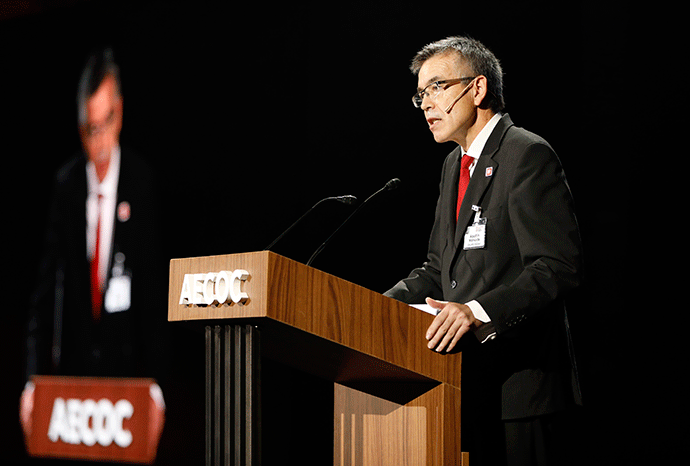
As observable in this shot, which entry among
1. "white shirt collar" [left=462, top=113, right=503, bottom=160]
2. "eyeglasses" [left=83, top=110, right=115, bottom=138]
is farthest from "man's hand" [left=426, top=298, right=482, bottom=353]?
"eyeglasses" [left=83, top=110, right=115, bottom=138]

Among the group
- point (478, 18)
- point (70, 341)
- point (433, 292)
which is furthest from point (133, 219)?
point (433, 292)

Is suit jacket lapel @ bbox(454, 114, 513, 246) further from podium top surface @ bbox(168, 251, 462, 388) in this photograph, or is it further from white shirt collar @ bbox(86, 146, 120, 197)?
white shirt collar @ bbox(86, 146, 120, 197)

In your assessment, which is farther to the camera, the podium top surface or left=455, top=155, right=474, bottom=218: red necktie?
left=455, top=155, right=474, bottom=218: red necktie

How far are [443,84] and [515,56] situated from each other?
1.04 m

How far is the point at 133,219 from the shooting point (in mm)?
4590

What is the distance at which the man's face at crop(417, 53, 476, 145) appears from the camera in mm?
2178

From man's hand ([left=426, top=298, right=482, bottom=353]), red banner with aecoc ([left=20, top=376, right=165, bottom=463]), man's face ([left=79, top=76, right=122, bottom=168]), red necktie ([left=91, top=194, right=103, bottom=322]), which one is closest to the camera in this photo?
man's hand ([left=426, top=298, right=482, bottom=353])

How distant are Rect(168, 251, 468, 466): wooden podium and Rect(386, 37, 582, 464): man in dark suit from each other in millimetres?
110

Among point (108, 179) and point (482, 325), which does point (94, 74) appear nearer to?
point (108, 179)

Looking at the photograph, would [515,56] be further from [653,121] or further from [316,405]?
[316,405]

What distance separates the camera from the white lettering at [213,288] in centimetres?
151

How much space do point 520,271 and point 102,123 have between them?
3.70 metres

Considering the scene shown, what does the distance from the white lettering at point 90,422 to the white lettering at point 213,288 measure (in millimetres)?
3126

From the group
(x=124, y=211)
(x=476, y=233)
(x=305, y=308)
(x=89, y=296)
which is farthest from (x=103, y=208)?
(x=305, y=308)
